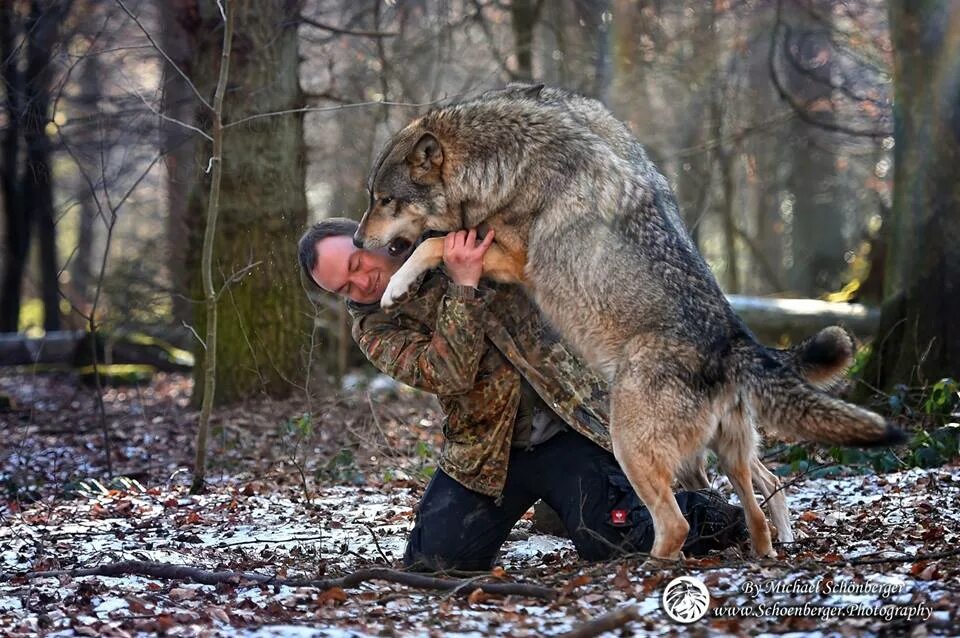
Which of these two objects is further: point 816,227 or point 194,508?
point 816,227

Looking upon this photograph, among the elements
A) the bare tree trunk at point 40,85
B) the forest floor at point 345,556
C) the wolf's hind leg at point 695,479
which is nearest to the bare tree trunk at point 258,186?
the forest floor at point 345,556

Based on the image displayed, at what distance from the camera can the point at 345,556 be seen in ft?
18.1

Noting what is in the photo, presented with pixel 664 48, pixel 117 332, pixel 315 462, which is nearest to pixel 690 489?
pixel 315 462

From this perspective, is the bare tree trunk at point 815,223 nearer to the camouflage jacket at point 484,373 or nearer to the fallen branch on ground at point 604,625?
the camouflage jacket at point 484,373

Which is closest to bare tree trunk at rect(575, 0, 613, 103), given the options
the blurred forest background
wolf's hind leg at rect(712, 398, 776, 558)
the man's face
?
the blurred forest background

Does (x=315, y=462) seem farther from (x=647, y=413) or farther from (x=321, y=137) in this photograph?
(x=321, y=137)

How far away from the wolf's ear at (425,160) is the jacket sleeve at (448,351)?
64cm

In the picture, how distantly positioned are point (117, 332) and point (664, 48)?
9534mm

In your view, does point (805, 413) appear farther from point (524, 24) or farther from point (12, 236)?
point (12, 236)

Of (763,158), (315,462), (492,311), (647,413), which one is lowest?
(315,462)

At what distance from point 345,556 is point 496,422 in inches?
46.7

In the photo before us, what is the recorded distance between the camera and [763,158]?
23453 millimetres

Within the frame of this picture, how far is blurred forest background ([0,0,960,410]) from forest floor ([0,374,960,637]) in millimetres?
984

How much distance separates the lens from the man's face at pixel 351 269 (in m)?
5.29
